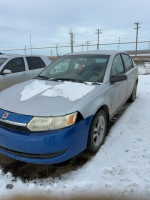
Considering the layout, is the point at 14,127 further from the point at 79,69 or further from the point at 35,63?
the point at 35,63

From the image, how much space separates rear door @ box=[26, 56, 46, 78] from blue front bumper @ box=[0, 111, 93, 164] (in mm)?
3937

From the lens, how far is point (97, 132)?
2.62 meters

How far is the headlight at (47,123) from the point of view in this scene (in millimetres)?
1995

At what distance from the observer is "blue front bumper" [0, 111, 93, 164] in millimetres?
1939

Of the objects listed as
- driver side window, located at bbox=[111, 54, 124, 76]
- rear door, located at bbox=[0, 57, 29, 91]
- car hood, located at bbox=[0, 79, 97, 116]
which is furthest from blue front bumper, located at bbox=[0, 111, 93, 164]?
rear door, located at bbox=[0, 57, 29, 91]

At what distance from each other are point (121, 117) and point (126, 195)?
228cm

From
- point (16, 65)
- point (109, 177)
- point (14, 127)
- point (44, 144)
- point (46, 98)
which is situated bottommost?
point (109, 177)

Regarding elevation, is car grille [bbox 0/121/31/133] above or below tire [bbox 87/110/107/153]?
above

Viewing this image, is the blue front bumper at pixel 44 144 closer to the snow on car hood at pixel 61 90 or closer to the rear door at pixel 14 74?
the snow on car hood at pixel 61 90

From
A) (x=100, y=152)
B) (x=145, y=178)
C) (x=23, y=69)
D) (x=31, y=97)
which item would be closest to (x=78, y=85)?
(x=31, y=97)

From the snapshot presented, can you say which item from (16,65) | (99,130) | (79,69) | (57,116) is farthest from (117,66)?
(16,65)

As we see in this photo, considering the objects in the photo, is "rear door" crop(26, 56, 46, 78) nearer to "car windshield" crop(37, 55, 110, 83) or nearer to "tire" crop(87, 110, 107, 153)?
"car windshield" crop(37, 55, 110, 83)

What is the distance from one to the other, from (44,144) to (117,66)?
2.37m

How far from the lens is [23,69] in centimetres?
556
